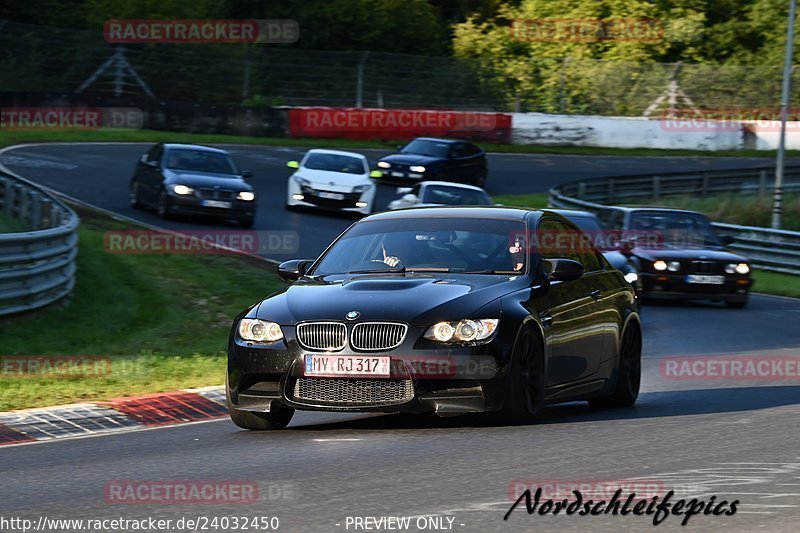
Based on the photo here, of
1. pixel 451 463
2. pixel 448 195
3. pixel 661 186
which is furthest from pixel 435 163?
pixel 451 463

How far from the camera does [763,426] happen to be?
375 inches

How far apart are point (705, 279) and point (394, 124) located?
29.7 metres

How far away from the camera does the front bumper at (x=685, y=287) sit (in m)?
23.3

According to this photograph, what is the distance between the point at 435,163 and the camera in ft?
127

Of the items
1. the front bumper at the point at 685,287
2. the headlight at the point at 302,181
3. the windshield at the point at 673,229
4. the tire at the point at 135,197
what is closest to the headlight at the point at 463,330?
the front bumper at the point at 685,287

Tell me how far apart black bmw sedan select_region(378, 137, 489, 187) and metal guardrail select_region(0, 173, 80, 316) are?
1834 cm

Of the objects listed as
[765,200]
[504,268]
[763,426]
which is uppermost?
[504,268]

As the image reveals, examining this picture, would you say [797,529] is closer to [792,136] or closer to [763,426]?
[763,426]

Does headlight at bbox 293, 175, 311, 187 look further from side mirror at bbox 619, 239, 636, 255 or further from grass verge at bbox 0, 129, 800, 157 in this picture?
grass verge at bbox 0, 129, 800, 157

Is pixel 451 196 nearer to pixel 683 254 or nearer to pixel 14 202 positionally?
pixel 683 254

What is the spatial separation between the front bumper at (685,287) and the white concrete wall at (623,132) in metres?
31.9

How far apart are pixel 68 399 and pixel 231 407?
223 centimetres

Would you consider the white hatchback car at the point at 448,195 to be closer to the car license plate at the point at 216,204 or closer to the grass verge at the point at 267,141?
the car license plate at the point at 216,204

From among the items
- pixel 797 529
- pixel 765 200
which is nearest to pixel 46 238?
pixel 797 529
